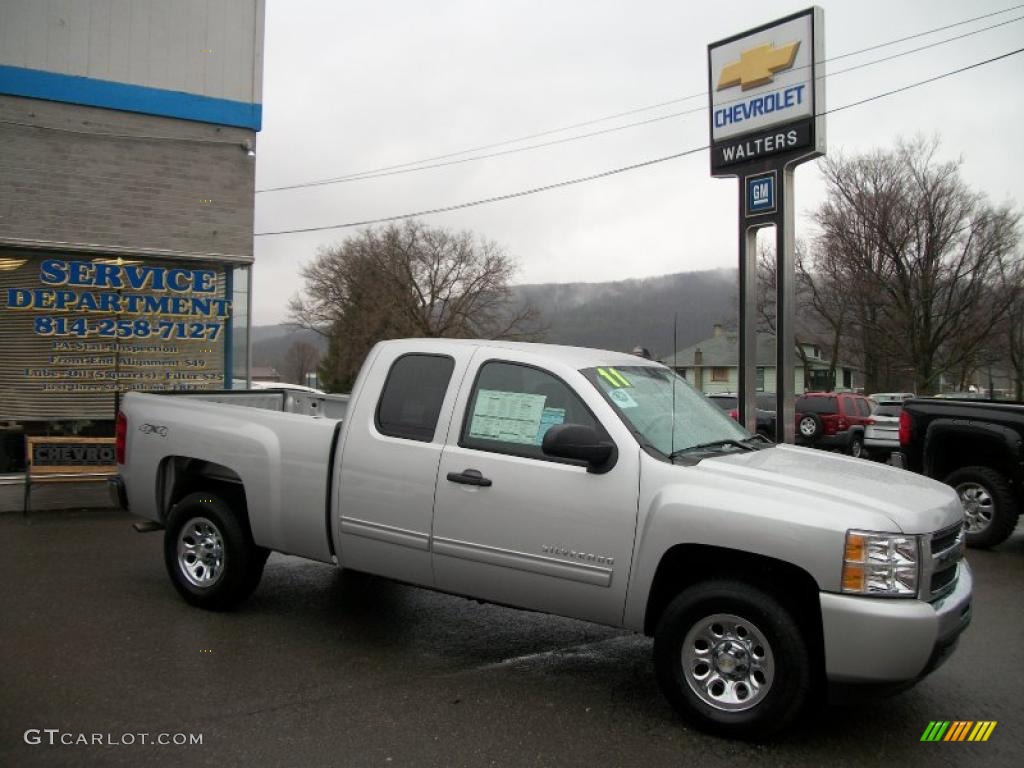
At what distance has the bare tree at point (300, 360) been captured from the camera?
298ft

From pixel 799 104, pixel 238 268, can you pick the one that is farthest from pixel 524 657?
pixel 799 104

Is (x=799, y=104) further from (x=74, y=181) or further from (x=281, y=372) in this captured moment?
(x=281, y=372)

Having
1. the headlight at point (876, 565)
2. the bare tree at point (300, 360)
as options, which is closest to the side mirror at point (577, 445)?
the headlight at point (876, 565)

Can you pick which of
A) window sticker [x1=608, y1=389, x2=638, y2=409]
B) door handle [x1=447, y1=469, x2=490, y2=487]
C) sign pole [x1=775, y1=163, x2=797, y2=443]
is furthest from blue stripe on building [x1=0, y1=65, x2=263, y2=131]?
window sticker [x1=608, y1=389, x2=638, y2=409]

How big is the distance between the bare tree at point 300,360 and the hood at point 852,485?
86678 millimetres

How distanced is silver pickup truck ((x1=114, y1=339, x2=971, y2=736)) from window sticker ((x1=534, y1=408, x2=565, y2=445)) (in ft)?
0.04

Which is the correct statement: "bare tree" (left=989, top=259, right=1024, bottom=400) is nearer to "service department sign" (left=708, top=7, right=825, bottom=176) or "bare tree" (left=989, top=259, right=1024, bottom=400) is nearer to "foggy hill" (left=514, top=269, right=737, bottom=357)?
"service department sign" (left=708, top=7, right=825, bottom=176)

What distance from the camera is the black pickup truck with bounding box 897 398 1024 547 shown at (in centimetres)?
829

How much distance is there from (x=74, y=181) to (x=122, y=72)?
4.93ft

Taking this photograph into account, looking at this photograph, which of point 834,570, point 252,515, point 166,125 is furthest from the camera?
point 166,125

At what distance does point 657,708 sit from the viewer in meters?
4.14

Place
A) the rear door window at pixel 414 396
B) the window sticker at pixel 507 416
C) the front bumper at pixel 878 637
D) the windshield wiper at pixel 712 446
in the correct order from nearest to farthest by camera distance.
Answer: the front bumper at pixel 878 637
the windshield wiper at pixel 712 446
the window sticker at pixel 507 416
the rear door window at pixel 414 396

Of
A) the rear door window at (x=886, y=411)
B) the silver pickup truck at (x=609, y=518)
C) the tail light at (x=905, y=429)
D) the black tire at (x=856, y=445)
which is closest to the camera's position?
the silver pickup truck at (x=609, y=518)

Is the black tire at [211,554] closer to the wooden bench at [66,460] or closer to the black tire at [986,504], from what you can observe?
the wooden bench at [66,460]
